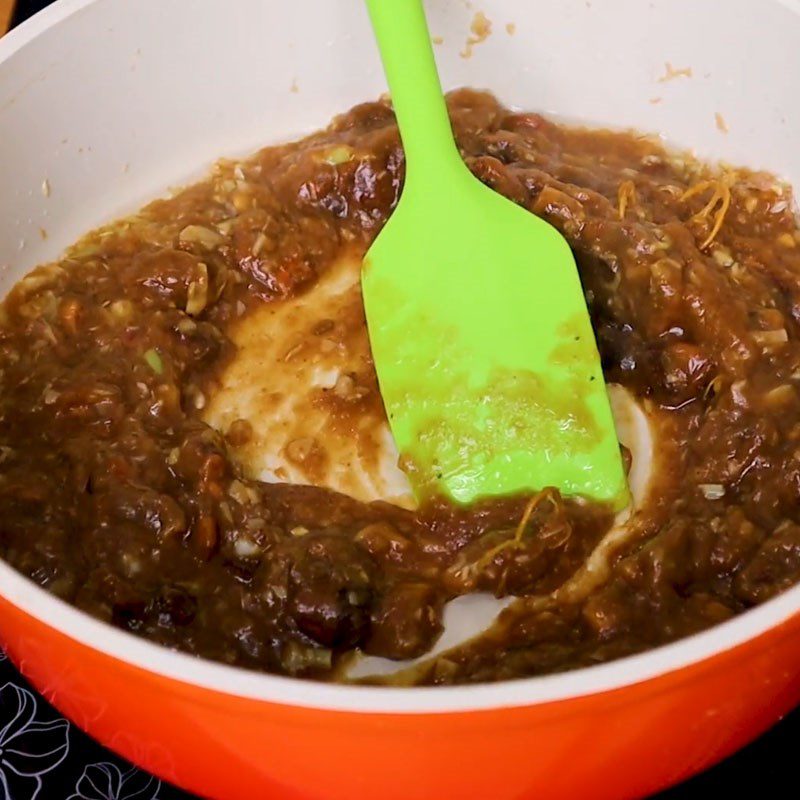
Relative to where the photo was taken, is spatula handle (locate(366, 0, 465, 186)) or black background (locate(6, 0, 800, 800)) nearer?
black background (locate(6, 0, 800, 800))

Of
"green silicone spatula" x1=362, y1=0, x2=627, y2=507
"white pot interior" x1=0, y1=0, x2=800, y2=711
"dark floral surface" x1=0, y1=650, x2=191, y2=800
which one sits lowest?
"dark floral surface" x1=0, y1=650, x2=191, y2=800

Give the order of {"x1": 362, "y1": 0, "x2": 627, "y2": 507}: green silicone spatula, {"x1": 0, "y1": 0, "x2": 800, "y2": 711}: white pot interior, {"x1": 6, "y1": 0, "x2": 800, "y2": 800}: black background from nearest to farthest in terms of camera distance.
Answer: {"x1": 6, "y1": 0, "x2": 800, "y2": 800}: black background
{"x1": 362, "y1": 0, "x2": 627, "y2": 507}: green silicone spatula
{"x1": 0, "y1": 0, "x2": 800, "y2": 711}: white pot interior

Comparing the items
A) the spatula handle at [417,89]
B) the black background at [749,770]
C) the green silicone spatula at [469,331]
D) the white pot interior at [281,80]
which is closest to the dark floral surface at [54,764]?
the black background at [749,770]

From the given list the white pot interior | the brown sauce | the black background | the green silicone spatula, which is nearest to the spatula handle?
the green silicone spatula

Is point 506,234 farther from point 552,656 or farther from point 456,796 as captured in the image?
point 456,796

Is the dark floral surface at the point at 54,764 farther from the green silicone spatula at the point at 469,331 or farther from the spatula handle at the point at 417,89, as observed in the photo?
the spatula handle at the point at 417,89

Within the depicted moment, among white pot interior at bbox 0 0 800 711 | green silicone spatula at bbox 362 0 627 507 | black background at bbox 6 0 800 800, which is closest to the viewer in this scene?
black background at bbox 6 0 800 800

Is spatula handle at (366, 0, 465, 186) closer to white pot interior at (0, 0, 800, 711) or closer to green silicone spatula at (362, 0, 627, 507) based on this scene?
green silicone spatula at (362, 0, 627, 507)

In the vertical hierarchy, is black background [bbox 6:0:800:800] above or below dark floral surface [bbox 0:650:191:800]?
below
